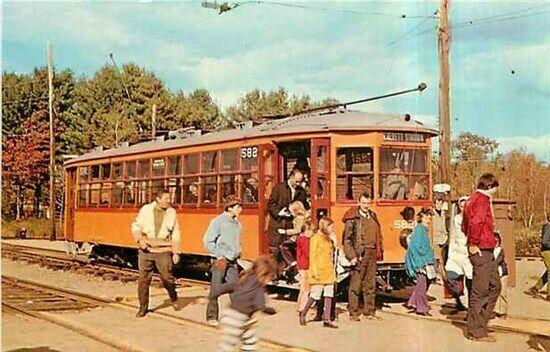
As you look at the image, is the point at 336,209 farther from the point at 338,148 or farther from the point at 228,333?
the point at 228,333

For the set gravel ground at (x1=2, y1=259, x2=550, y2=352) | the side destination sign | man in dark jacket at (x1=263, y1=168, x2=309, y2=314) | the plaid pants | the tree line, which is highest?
the tree line

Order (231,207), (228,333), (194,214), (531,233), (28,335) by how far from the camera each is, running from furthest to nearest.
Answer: (531,233), (194,214), (231,207), (28,335), (228,333)

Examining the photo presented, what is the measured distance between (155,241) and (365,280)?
9.42 ft

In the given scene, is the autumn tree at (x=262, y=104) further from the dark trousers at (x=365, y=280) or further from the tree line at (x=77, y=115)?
the dark trousers at (x=365, y=280)

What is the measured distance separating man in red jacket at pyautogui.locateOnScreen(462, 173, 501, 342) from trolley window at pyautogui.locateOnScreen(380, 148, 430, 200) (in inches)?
134

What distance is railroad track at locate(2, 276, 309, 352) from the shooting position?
347 inches

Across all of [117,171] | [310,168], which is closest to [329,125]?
[310,168]

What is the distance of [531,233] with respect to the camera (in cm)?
2995

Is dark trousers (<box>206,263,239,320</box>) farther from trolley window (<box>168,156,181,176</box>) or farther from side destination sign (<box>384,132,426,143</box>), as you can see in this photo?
trolley window (<box>168,156,181,176</box>)

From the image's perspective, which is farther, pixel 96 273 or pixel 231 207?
pixel 96 273

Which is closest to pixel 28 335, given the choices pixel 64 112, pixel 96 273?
pixel 96 273

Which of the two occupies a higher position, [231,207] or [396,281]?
[231,207]

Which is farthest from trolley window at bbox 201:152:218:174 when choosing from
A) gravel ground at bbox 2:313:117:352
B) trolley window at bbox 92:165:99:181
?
trolley window at bbox 92:165:99:181

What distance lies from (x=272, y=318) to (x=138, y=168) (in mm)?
8008
